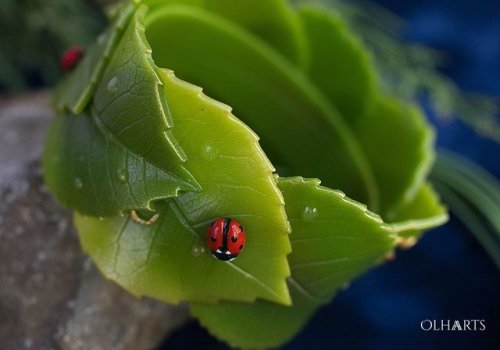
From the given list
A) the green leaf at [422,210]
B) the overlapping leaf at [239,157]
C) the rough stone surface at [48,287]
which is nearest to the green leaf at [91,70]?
the overlapping leaf at [239,157]

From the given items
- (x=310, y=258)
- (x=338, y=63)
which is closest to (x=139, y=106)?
(x=310, y=258)

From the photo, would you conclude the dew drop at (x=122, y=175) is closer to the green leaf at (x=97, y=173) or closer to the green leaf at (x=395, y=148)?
the green leaf at (x=97, y=173)

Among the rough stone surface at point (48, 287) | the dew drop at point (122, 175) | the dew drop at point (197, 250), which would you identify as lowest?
the rough stone surface at point (48, 287)

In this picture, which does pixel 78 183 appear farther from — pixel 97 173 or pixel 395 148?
pixel 395 148

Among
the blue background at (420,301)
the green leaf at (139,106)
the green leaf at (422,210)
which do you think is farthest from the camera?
the blue background at (420,301)

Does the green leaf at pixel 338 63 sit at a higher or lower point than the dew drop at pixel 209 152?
lower

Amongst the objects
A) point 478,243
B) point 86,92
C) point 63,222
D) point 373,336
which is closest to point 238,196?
point 86,92
